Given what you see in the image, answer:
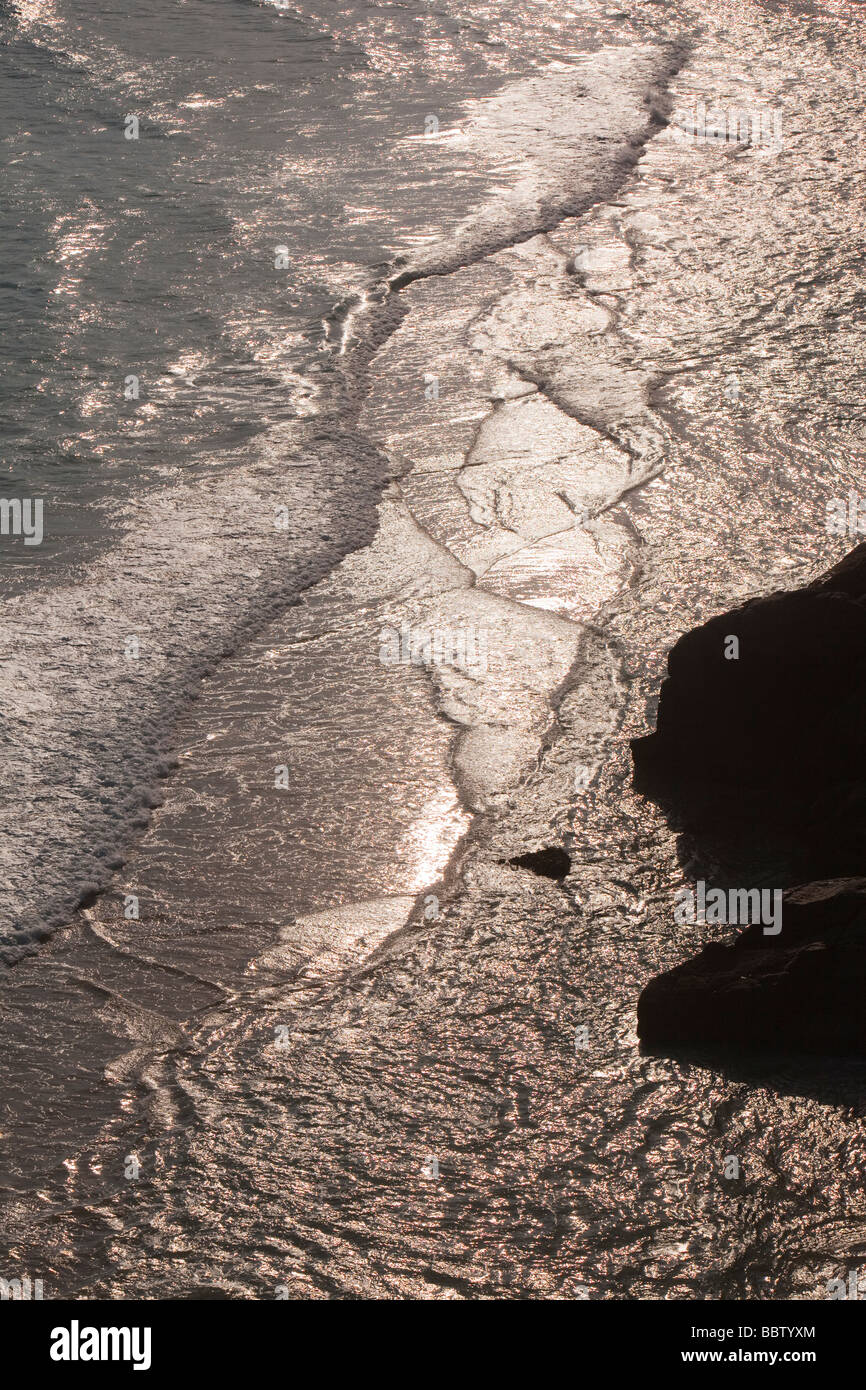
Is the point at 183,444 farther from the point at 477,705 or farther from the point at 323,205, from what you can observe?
the point at 323,205

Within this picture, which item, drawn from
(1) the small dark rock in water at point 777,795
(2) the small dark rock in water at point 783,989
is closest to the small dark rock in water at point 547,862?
(1) the small dark rock in water at point 777,795

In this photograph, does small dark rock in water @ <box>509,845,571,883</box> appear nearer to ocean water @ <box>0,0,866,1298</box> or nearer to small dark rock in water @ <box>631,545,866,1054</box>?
ocean water @ <box>0,0,866,1298</box>

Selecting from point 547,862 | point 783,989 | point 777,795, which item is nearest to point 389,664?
point 547,862

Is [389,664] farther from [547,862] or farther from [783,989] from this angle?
[783,989]

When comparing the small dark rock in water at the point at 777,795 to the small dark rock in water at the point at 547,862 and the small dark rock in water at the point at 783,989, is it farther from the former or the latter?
the small dark rock in water at the point at 547,862

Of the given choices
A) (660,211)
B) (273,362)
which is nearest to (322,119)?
(660,211)
